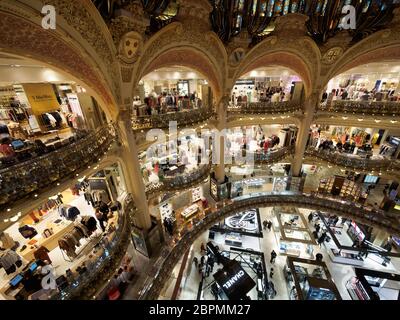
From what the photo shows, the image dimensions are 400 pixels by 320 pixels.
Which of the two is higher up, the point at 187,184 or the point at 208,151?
the point at 208,151

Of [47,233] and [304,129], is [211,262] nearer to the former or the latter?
[47,233]

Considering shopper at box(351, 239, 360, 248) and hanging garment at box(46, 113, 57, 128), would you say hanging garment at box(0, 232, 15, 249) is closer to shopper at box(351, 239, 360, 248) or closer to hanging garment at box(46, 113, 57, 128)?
hanging garment at box(46, 113, 57, 128)

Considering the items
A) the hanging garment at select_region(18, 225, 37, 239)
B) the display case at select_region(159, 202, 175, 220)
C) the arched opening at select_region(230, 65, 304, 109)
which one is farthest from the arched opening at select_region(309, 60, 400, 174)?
the hanging garment at select_region(18, 225, 37, 239)

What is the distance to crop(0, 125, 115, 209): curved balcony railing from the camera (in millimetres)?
3998

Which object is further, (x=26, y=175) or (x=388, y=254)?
(x=388, y=254)

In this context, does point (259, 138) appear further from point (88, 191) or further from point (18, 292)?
point (18, 292)

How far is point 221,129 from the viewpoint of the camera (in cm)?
1168

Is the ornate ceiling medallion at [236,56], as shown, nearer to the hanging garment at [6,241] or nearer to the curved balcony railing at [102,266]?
the curved balcony railing at [102,266]

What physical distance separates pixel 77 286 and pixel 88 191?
4356 mm

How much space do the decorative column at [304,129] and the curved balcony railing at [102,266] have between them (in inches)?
486

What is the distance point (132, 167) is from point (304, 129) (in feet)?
38.6

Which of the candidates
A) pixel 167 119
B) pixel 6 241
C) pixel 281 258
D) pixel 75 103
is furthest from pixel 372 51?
pixel 6 241

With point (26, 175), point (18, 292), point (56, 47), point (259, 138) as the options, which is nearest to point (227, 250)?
point (259, 138)

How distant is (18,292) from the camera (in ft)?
18.0
